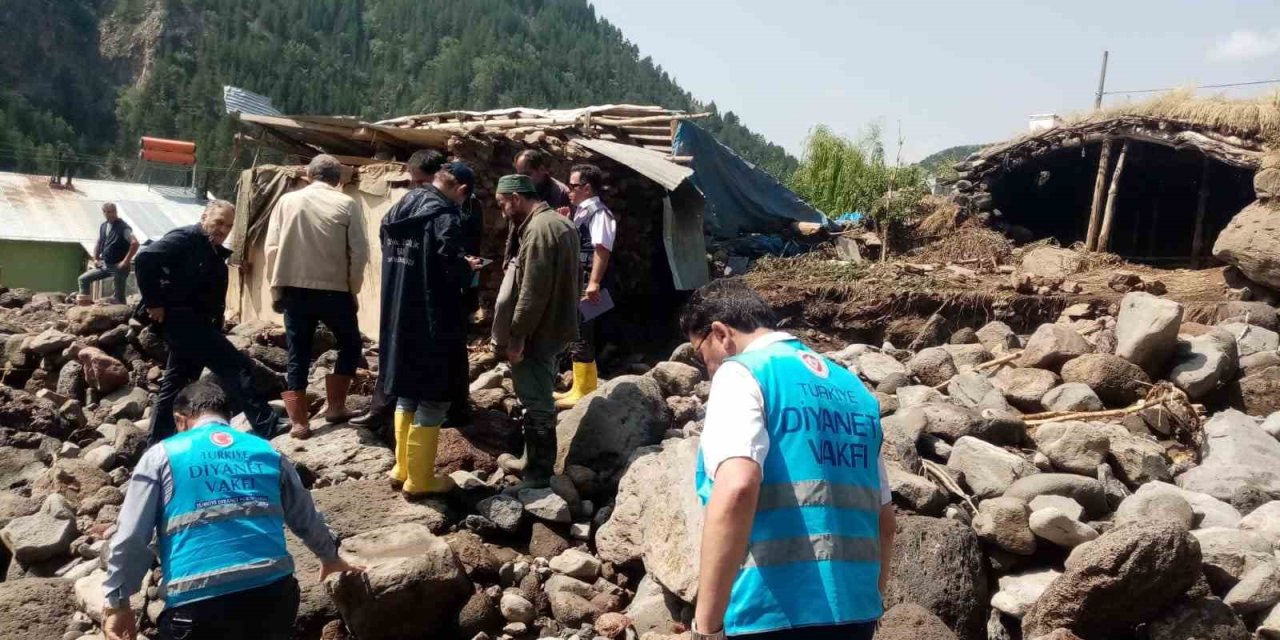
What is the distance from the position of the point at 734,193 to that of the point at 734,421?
31.1 feet

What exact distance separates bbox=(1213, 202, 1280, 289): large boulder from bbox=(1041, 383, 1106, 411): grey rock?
3.87m

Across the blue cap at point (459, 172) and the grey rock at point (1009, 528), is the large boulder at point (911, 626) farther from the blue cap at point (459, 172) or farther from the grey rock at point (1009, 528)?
the blue cap at point (459, 172)

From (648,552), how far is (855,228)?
980 centimetres

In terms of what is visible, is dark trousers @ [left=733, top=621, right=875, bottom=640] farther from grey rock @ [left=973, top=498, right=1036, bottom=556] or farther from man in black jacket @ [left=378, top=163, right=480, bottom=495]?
man in black jacket @ [left=378, top=163, right=480, bottom=495]

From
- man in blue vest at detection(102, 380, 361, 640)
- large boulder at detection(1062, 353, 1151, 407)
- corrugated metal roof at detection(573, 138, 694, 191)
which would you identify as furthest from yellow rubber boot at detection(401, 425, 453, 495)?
large boulder at detection(1062, 353, 1151, 407)

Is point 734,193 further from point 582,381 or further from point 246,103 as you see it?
point 246,103

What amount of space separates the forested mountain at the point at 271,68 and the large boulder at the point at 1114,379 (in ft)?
121

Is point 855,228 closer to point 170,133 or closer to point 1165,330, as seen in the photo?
point 1165,330

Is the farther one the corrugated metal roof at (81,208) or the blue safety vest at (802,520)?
the corrugated metal roof at (81,208)

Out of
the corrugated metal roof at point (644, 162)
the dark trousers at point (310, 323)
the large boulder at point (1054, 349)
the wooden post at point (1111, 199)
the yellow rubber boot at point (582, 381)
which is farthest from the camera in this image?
the wooden post at point (1111, 199)

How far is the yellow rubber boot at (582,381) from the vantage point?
6.91 metres

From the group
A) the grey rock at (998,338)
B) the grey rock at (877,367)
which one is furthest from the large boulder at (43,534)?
the grey rock at (998,338)

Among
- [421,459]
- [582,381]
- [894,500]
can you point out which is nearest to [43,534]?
[421,459]

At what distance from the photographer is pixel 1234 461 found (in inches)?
239
